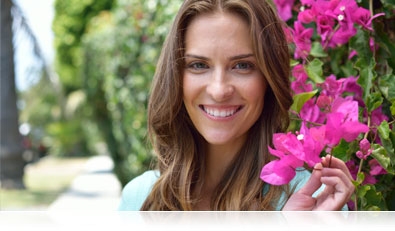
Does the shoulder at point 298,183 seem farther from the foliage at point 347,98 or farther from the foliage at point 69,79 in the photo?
the foliage at point 69,79

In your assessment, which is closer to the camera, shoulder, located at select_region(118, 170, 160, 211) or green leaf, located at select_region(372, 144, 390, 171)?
green leaf, located at select_region(372, 144, 390, 171)

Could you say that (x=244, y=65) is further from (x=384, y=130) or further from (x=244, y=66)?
(x=384, y=130)

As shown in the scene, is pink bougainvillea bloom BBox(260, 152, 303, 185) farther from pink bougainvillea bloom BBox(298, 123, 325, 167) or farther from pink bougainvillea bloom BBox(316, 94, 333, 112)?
pink bougainvillea bloom BBox(316, 94, 333, 112)

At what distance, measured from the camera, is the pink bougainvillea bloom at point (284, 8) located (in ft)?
5.48

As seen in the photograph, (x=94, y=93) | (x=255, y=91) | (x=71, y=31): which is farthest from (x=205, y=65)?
(x=71, y=31)

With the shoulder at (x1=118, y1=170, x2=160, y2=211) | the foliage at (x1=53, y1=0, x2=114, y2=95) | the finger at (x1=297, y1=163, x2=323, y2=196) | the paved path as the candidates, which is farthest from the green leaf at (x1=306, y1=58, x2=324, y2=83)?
the foliage at (x1=53, y1=0, x2=114, y2=95)

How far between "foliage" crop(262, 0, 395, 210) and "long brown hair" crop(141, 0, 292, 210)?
0.20 feet

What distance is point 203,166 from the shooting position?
5.19 feet

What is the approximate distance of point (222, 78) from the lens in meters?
1.33

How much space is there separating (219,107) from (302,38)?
33 cm

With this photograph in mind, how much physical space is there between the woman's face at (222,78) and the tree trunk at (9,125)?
30.1ft

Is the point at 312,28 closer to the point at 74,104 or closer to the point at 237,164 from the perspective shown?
the point at 237,164

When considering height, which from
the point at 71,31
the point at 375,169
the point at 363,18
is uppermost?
the point at 363,18

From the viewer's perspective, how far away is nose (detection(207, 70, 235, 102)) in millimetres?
1322
